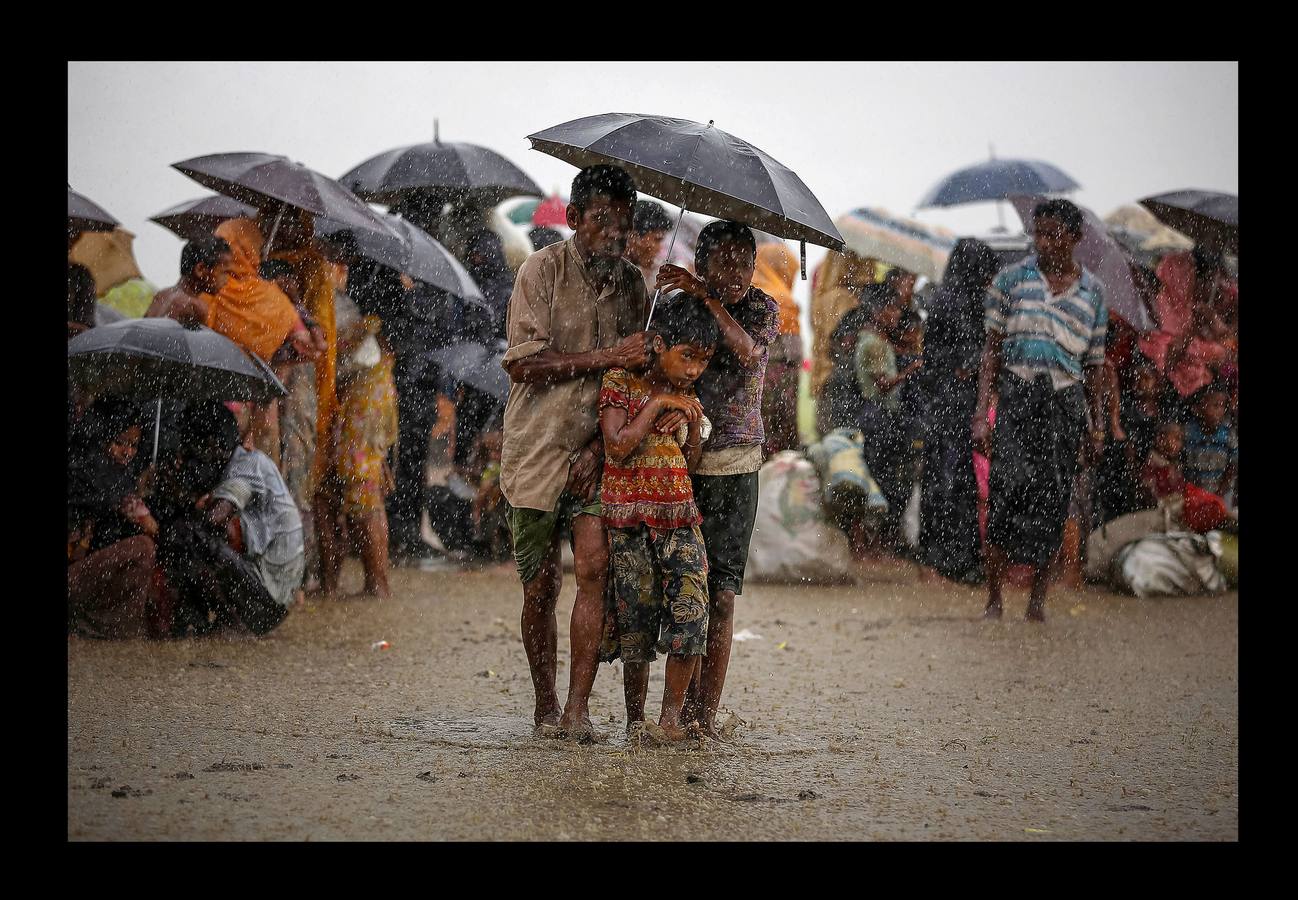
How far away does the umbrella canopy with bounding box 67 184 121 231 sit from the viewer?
27.3ft

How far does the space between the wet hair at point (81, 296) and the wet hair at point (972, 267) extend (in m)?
5.26

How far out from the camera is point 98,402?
6602 millimetres

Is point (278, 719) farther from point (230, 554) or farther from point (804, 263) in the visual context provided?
point (804, 263)

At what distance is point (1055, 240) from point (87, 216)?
561 centimetres

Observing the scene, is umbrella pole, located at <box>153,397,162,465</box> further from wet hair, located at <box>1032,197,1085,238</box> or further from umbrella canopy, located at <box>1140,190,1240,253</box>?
umbrella canopy, located at <box>1140,190,1240,253</box>

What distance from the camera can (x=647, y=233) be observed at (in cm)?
591

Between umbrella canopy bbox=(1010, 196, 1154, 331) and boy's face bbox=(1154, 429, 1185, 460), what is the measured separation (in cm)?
92

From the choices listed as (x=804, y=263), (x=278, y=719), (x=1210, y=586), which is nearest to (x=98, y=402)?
(x=278, y=719)

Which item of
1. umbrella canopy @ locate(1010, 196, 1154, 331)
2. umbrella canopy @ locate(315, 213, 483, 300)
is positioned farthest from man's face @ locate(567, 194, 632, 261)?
umbrella canopy @ locate(1010, 196, 1154, 331)

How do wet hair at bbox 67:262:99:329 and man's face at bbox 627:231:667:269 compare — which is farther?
wet hair at bbox 67:262:99:329

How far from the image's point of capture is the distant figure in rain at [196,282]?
708cm

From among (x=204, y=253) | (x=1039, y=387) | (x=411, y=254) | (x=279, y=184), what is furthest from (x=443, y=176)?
(x=1039, y=387)

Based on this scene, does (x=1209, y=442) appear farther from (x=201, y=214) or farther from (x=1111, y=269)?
(x=201, y=214)

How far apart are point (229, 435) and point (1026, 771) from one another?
412 centimetres
